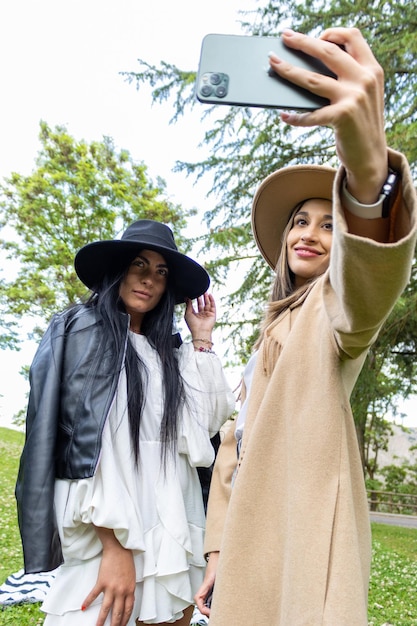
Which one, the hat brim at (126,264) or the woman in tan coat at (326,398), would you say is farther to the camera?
the hat brim at (126,264)

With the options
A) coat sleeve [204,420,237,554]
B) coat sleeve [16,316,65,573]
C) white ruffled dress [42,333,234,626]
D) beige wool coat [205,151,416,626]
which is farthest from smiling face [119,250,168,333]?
beige wool coat [205,151,416,626]

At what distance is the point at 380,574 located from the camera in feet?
22.3

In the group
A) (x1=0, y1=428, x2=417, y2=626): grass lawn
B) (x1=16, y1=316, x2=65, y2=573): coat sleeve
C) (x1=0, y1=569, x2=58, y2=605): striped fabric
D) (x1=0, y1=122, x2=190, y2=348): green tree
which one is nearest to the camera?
(x1=16, y1=316, x2=65, y2=573): coat sleeve

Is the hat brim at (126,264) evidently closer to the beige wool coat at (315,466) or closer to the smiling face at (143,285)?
the smiling face at (143,285)

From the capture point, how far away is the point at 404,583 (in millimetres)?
6398

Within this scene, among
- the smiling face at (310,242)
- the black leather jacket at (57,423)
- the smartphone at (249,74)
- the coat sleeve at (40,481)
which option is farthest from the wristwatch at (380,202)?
the coat sleeve at (40,481)

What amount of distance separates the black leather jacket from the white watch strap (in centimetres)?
122

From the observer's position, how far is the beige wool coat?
3.38 feet

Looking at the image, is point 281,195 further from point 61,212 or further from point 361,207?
point 61,212

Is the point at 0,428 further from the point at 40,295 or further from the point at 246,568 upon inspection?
the point at 246,568

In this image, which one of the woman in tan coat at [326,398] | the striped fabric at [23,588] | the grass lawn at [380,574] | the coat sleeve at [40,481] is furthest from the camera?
the striped fabric at [23,588]

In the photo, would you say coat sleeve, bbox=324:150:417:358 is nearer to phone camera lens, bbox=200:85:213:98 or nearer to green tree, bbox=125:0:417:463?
phone camera lens, bbox=200:85:213:98

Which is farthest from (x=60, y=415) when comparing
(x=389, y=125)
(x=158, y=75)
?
(x=158, y=75)

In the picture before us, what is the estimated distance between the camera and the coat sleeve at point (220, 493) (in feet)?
5.70
